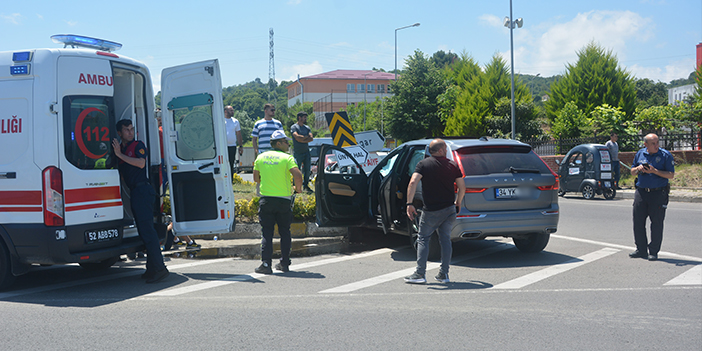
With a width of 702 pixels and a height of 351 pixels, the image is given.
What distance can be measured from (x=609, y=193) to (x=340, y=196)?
12105mm

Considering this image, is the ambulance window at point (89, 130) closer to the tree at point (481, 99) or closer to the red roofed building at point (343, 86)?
the tree at point (481, 99)

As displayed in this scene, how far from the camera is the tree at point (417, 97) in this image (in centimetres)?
4216

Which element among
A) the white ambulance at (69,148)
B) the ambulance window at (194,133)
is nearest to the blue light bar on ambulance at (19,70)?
the white ambulance at (69,148)

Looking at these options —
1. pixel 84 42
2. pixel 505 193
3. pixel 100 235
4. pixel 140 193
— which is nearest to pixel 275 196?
pixel 140 193

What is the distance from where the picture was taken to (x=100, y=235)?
21.1ft

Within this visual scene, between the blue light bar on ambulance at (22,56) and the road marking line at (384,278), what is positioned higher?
the blue light bar on ambulance at (22,56)

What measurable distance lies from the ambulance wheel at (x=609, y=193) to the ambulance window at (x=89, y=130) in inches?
606

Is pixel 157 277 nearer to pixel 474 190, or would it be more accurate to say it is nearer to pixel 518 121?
pixel 474 190

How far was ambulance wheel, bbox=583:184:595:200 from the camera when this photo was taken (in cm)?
1784

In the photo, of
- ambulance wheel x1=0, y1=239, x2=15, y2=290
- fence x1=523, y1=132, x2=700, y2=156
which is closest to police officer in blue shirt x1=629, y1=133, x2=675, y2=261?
ambulance wheel x1=0, y1=239, x2=15, y2=290

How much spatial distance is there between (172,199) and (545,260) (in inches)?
208

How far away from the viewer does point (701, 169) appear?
21.3 meters

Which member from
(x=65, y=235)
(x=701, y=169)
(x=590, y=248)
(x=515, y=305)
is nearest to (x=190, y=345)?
(x=65, y=235)

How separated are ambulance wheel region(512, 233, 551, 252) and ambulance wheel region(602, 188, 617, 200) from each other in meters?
10.5
